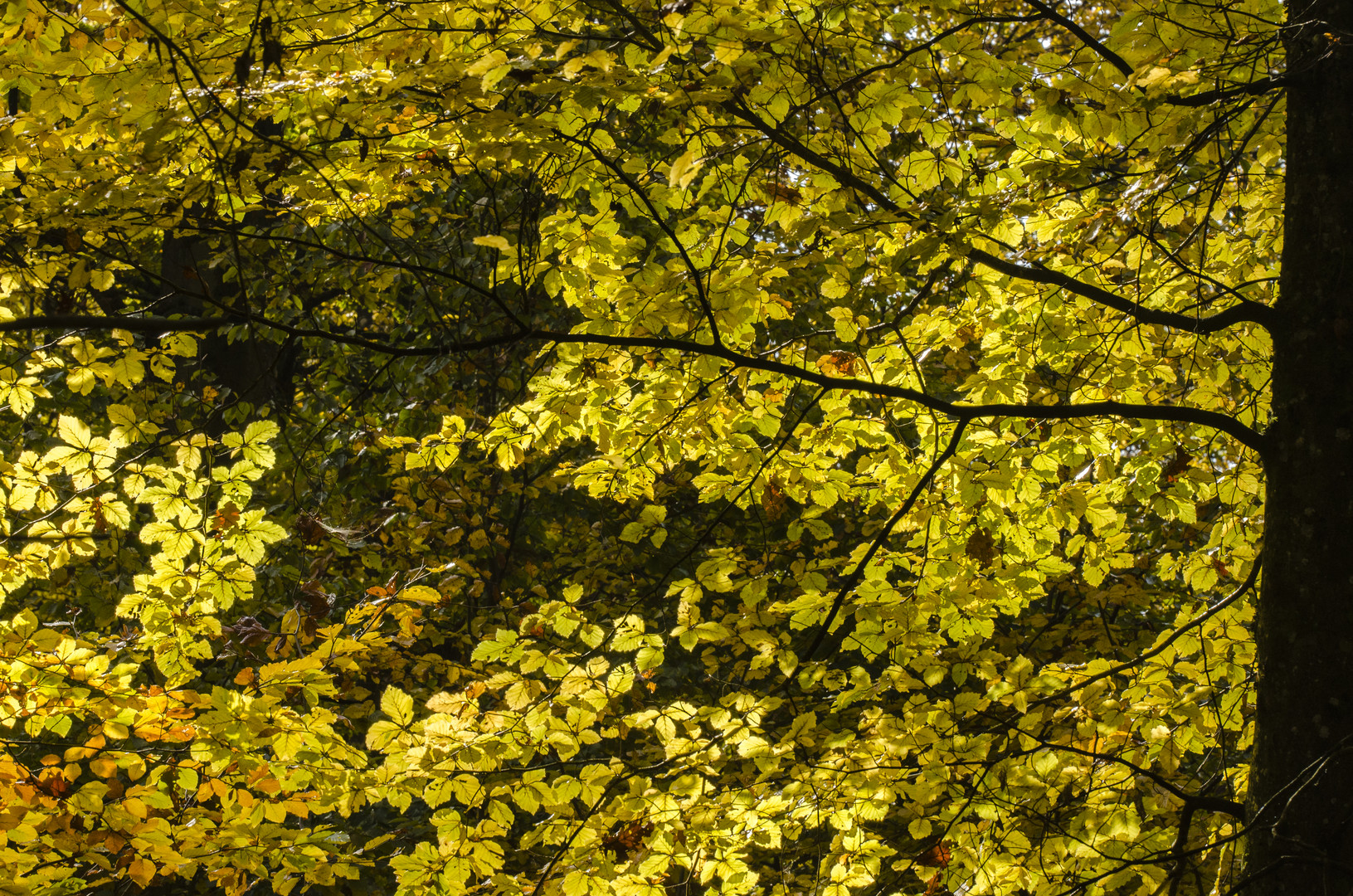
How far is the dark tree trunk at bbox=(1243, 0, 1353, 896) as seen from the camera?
7.10ft

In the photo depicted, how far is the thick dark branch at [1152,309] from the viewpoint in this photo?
2.44 meters

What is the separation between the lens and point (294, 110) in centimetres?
300

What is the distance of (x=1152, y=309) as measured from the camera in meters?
2.60

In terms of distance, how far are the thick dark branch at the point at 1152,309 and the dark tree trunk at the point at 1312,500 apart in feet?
0.26

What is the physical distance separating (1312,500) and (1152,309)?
63 centimetres

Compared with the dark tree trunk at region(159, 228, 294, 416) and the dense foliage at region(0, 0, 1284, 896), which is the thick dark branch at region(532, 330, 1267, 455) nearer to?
the dense foliage at region(0, 0, 1284, 896)

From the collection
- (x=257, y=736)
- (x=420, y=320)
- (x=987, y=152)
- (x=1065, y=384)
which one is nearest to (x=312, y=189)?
(x=257, y=736)

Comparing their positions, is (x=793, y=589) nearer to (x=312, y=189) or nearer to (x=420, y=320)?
(x=420, y=320)

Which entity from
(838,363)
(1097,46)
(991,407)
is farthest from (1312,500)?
(838,363)

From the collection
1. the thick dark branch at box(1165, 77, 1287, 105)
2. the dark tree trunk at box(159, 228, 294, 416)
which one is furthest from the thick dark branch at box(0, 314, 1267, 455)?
the dark tree trunk at box(159, 228, 294, 416)

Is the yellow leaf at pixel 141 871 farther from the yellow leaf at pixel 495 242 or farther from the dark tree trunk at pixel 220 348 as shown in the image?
the dark tree trunk at pixel 220 348

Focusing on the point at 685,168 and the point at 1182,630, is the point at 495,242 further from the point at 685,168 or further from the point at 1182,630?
the point at 1182,630

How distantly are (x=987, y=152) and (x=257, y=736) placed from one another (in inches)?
114

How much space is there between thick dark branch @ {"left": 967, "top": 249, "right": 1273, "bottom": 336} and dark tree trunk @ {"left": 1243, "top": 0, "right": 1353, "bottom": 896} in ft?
0.26
